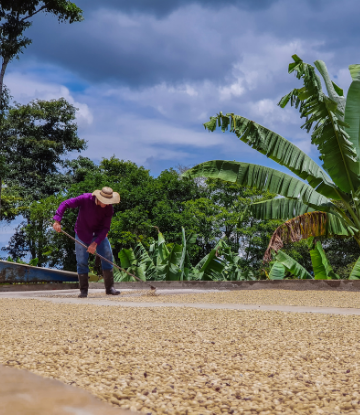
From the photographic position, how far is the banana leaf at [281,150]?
8.48 metres

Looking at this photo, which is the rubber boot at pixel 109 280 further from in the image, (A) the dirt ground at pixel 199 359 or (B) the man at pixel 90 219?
→ (A) the dirt ground at pixel 199 359

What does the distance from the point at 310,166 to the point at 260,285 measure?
277 cm

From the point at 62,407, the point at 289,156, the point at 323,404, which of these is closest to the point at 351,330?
the point at 323,404

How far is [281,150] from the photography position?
8.64 metres

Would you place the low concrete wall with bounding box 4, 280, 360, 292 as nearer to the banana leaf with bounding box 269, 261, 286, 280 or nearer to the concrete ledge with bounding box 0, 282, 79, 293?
the concrete ledge with bounding box 0, 282, 79, 293

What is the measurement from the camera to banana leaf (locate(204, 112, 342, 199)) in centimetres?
848

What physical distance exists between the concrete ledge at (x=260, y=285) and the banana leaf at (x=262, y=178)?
69.5 inches

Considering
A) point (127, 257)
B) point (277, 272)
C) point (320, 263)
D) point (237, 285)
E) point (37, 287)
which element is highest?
point (127, 257)

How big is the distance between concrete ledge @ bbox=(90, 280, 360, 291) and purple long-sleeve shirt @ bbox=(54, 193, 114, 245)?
234cm

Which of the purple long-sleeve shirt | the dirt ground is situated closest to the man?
the purple long-sleeve shirt

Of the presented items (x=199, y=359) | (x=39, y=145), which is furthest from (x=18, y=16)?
(x=199, y=359)

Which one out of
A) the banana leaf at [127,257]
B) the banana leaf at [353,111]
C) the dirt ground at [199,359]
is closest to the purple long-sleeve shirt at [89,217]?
the dirt ground at [199,359]

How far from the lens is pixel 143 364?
198 centimetres

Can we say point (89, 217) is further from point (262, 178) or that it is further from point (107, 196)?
point (262, 178)
